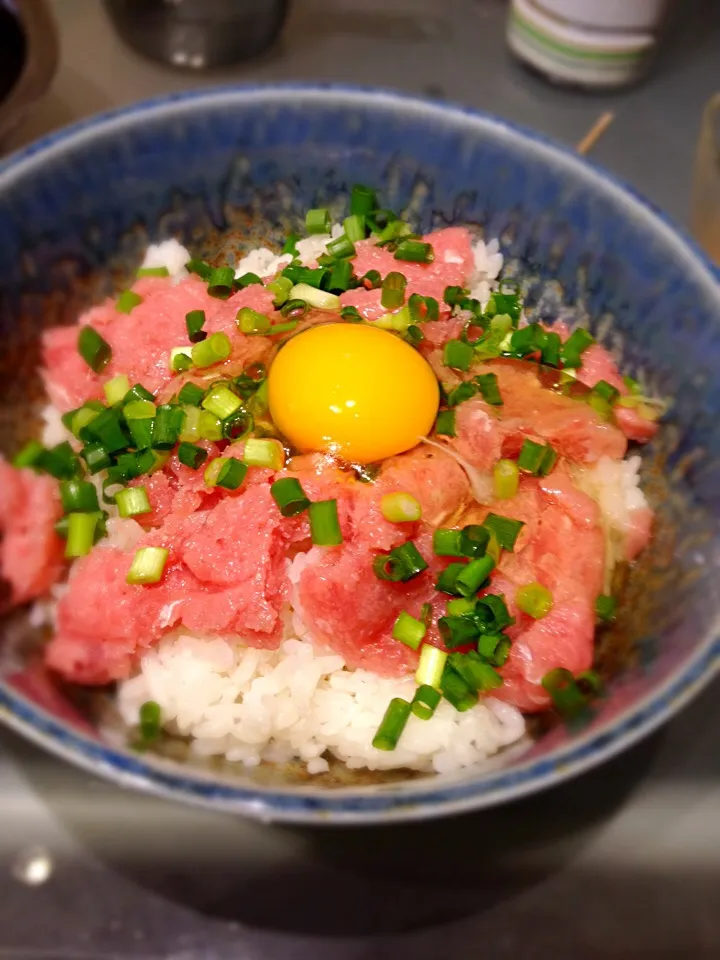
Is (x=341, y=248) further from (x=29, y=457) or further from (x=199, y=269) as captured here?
(x=29, y=457)

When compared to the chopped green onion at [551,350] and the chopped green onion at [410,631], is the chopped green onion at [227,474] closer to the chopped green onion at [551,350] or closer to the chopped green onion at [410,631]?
the chopped green onion at [410,631]

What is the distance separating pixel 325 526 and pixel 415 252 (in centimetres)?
87

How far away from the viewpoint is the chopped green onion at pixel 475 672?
166 centimetres

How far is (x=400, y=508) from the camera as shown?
1.69 meters

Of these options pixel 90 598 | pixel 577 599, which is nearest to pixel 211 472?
pixel 90 598

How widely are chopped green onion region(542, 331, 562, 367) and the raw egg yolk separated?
0.33 m

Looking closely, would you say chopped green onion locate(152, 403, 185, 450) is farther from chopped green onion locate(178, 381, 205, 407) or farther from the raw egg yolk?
the raw egg yolk

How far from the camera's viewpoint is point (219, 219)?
89.4 inches

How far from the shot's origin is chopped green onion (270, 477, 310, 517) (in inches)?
67.1

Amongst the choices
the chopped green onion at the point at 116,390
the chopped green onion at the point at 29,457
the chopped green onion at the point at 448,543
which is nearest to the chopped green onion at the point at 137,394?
the chopped green onion at the point at 116,390

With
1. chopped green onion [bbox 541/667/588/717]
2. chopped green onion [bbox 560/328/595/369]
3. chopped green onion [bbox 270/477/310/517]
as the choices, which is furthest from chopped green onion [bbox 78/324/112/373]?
chopped green onion [bbox 541/667/588/717]

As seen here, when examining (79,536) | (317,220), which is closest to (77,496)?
(79,536)

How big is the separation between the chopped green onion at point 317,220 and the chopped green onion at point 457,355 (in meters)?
0.59

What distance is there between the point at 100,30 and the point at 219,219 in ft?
6.62
